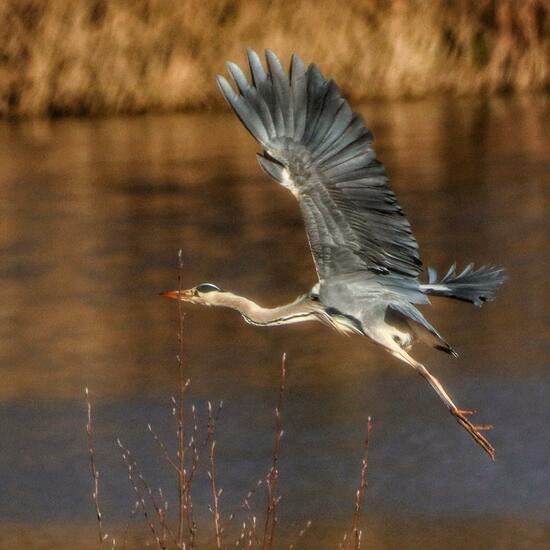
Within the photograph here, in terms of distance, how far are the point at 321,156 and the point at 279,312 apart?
0.62 meters

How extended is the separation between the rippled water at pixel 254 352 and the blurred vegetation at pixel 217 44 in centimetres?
150

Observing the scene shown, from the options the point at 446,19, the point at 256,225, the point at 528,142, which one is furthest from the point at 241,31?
the point at 256,225

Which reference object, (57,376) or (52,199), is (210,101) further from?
(57,376)

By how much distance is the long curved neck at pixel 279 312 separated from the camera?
5508mm

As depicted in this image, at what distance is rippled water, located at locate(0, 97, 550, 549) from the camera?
6434mm

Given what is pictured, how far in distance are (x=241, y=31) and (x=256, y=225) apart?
524 cm

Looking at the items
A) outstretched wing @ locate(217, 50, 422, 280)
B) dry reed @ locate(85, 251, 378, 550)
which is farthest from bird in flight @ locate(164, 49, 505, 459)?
dry reed @ locate(85, 251, 378, 550)

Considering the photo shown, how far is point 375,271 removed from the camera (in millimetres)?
5465

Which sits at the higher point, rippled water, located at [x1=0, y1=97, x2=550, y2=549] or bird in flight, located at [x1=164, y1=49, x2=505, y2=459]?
bird in flight, located at [x1=164, y1=49, x2=505, y2=459]

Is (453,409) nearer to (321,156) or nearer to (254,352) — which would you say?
(321,156)

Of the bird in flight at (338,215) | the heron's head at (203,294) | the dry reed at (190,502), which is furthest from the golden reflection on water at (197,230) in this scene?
the bird in flight at (338,215)

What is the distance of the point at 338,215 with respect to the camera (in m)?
5.25

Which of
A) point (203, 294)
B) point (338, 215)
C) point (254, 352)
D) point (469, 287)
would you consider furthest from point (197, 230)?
point (338, 215)

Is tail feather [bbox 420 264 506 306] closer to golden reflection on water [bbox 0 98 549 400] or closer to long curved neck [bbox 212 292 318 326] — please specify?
long curved neck [bbox 212 292 318 326]
